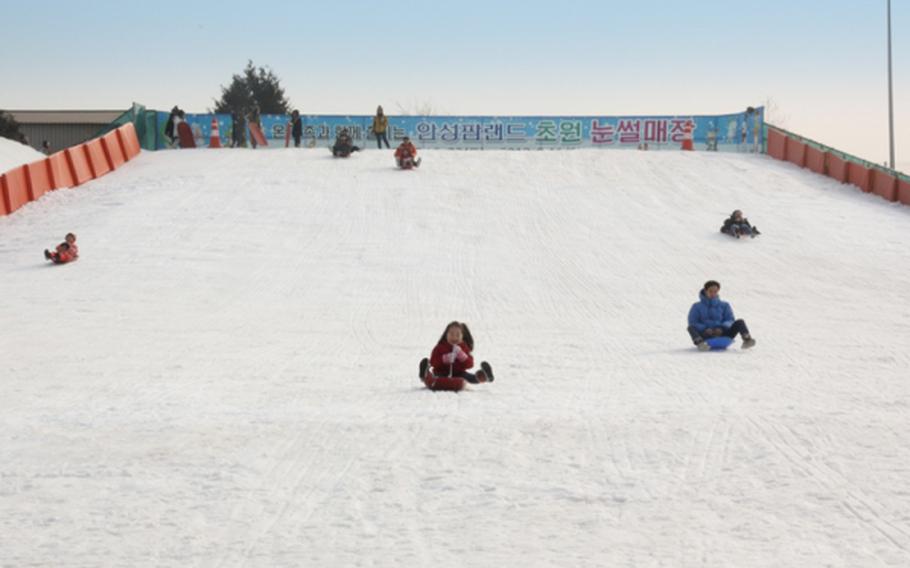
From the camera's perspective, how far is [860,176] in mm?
30000

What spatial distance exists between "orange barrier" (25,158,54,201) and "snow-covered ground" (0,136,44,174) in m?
6.87

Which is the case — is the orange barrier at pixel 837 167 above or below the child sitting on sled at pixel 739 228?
above

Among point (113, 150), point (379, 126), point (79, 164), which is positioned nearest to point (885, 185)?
point (379, 126)

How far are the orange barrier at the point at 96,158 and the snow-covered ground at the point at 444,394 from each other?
1914 mm

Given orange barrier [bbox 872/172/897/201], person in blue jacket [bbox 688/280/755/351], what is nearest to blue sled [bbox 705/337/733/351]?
person in blue jacket [bbox 688/280/755/351]

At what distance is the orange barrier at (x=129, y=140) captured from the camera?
3309 centimetres

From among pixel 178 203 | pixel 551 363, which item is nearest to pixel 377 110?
pixel 178 203

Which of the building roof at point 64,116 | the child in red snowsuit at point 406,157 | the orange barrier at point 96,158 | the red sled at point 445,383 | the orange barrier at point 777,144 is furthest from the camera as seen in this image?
the building roof at point 64,116

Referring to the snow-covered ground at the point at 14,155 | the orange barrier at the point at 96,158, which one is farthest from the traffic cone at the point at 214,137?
the orange barrier at the point at 96,158

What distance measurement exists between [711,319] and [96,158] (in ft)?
69.2

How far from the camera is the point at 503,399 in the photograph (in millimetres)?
10391

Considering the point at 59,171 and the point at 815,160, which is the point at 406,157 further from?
the point at 815,160

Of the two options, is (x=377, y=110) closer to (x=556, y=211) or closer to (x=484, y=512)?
(x=556, y=211)

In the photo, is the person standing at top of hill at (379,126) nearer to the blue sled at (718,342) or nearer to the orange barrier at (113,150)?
the orange barrier at (113,150)
